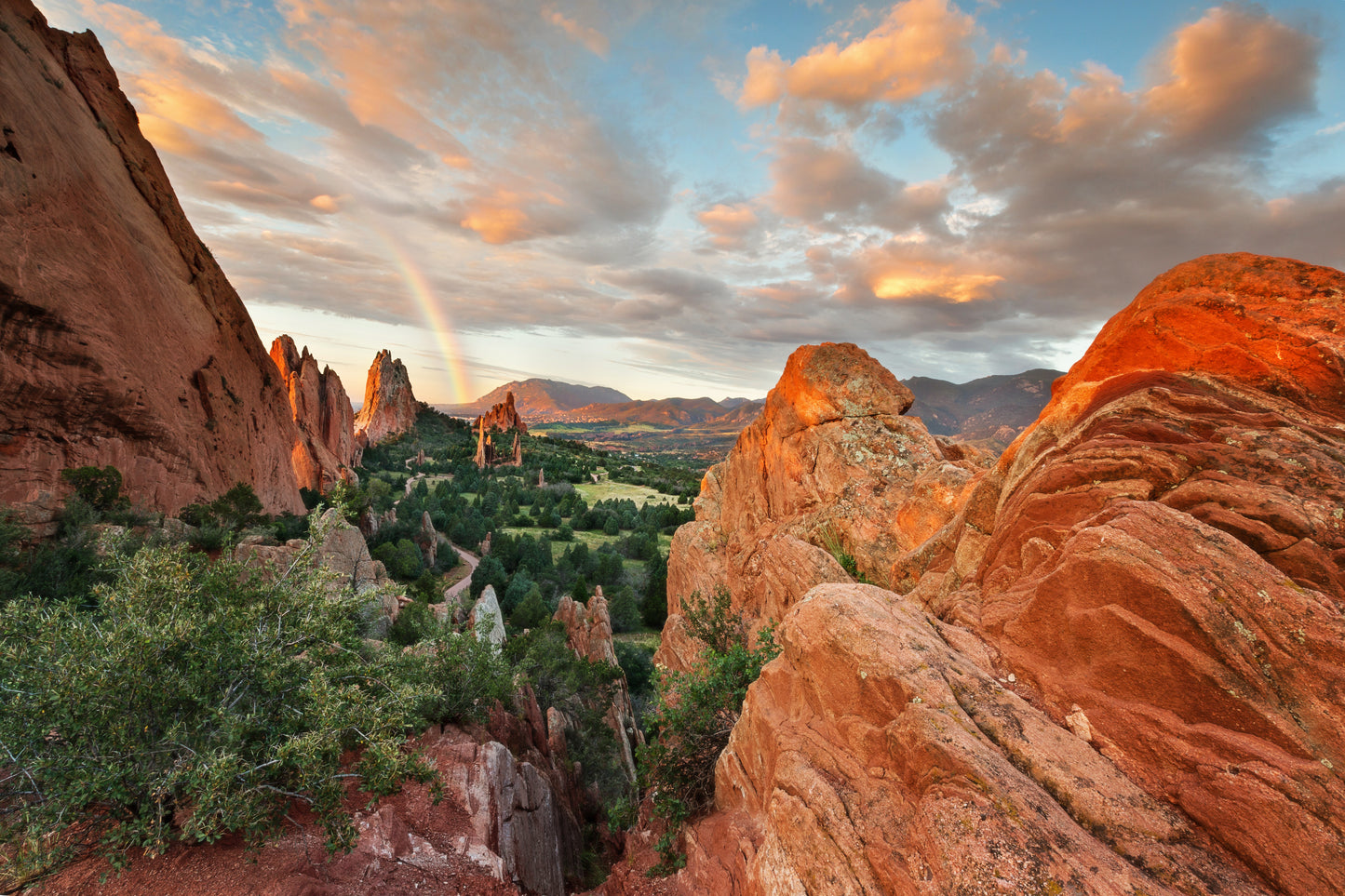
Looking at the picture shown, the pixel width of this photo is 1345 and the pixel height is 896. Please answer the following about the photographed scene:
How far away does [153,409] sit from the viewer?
1082 inches

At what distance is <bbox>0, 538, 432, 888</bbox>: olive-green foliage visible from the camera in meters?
7.94

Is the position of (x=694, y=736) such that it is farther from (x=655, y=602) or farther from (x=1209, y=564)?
(x=655, y=602)

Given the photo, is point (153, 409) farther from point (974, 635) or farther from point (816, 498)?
point (974, 635)

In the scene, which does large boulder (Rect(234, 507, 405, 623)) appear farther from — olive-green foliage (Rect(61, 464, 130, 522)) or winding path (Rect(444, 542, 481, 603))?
winding path (Rect(444, 542, 481, 603))

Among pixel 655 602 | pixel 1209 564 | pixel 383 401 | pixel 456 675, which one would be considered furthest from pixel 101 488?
pixel 383 401

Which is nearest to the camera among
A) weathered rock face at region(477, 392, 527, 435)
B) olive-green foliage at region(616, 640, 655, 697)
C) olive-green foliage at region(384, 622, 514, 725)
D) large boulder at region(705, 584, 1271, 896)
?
large boulder at region(705, 584, 1271, 896)

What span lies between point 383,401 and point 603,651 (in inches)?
5080

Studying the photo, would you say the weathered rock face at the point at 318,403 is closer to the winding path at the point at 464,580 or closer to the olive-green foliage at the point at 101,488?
the winding path at the point at 464,580

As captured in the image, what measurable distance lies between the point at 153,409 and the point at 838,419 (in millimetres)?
37806

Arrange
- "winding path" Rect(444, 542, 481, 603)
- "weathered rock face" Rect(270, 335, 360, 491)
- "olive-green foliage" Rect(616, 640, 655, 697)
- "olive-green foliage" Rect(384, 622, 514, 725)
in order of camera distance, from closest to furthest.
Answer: "olive-green foliage" Rect(384, 622, 514, 725)
"olive-green foliage" Rect(616, 640, 655, 697)
"winding path" Rect(444, 542, 481, 603)
"weathered rock face" Rect(270, 335, 360, 491)

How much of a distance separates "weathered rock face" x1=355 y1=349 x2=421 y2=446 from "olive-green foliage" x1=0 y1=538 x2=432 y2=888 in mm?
134691

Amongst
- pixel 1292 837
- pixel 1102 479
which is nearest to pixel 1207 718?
pixel 1292 837

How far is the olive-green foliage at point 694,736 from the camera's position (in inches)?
508

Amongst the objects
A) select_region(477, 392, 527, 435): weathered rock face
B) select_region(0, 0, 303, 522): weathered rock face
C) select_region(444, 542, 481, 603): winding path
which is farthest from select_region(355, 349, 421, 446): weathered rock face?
select_region(0, 0, 303, 522): weathered rock face
